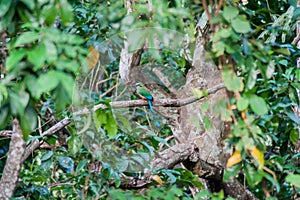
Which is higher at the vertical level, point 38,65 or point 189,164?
point 38,65

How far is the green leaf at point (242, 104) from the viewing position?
1.12 meters

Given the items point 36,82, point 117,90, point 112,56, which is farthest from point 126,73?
point 36,82

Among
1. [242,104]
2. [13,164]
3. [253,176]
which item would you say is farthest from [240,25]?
[13,164]

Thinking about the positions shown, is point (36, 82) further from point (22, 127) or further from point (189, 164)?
point (189, 164)

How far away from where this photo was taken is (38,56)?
3.38 feet

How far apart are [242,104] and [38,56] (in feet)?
1.22

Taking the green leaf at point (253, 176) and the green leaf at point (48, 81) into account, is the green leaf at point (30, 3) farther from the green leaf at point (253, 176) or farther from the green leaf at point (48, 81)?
the green leaf at point (253, 176)

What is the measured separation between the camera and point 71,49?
→ 107cm

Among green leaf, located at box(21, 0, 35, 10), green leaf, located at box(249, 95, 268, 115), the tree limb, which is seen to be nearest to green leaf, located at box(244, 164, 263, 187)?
green leaf, located at box(249, 95, 268, 115)

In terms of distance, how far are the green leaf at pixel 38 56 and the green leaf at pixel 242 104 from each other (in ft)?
1.17

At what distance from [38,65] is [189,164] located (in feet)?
4.38

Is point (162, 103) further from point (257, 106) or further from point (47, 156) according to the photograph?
point (257, 106)

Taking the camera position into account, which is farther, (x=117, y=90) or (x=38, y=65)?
(x=117, y=90)

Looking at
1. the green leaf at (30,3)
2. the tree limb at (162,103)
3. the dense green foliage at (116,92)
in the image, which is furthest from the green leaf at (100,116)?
the green leaf at (30,3)
